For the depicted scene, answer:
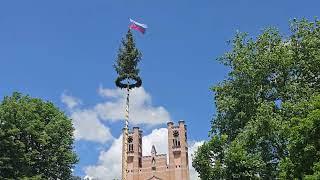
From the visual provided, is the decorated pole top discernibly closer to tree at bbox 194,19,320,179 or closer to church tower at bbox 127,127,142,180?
tree at bbox 194,19,320,179

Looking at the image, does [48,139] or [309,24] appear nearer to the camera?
[309,24]

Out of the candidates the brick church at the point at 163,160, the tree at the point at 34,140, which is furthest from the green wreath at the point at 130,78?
the brick church at the point at 163,160

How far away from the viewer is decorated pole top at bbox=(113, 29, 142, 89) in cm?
2519

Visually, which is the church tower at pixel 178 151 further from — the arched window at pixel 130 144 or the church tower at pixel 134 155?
the arched window at pixel 130 144

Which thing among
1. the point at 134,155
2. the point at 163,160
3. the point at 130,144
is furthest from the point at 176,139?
the point at 130,144

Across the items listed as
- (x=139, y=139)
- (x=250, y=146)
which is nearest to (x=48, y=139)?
(x=250, y=146)

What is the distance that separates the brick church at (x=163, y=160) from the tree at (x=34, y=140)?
51000 millimetres

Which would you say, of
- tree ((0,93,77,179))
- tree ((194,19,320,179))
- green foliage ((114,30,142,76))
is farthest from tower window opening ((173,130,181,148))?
green foliage ((114,30,142,76))

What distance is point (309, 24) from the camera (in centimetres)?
2877

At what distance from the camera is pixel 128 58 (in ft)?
83.8

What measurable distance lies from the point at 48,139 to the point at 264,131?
16.3 meters

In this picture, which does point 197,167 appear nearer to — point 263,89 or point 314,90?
point 263,89

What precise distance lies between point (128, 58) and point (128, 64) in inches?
12.8

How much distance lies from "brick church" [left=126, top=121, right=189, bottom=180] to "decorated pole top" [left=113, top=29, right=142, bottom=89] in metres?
62.1
